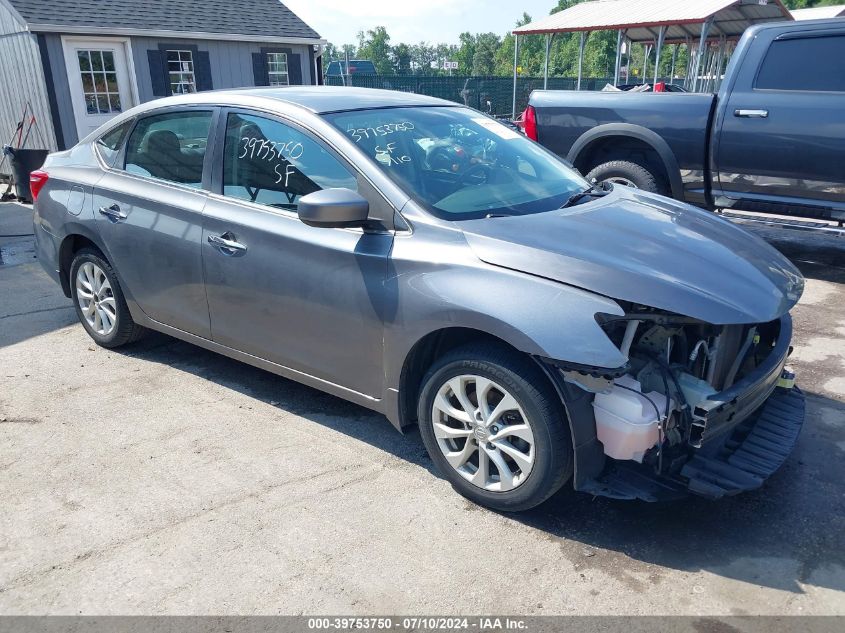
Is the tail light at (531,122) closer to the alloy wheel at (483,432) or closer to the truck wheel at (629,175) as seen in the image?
the truck wheel at (629,175)

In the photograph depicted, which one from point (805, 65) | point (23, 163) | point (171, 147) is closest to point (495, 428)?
point (171, 147)

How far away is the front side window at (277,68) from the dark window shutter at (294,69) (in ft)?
0.33

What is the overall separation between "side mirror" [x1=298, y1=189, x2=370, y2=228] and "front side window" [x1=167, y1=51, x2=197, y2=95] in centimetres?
1379

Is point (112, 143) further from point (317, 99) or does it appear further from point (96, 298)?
point (317, 99)

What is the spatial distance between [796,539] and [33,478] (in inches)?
136

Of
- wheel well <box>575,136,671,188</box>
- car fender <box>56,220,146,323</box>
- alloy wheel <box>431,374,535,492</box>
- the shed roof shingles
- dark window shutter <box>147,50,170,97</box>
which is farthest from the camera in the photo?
dark window shutter <box>147,50,170,97</box>

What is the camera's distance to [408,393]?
3330 mm

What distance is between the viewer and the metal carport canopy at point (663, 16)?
14.1m

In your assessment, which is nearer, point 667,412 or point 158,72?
point 667,412

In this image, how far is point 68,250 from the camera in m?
4.96

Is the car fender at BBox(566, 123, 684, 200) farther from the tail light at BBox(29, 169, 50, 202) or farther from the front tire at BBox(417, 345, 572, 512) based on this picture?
the tail light at BBox(29, 169, 50, 202)

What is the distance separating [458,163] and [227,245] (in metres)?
1.28

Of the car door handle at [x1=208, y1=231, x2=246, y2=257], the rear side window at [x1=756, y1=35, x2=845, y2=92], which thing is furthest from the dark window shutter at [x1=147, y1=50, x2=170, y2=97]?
the car door handle at [x1=208, y1=231, x2=246, y2=257]

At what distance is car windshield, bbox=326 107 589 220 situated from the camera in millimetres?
3387
